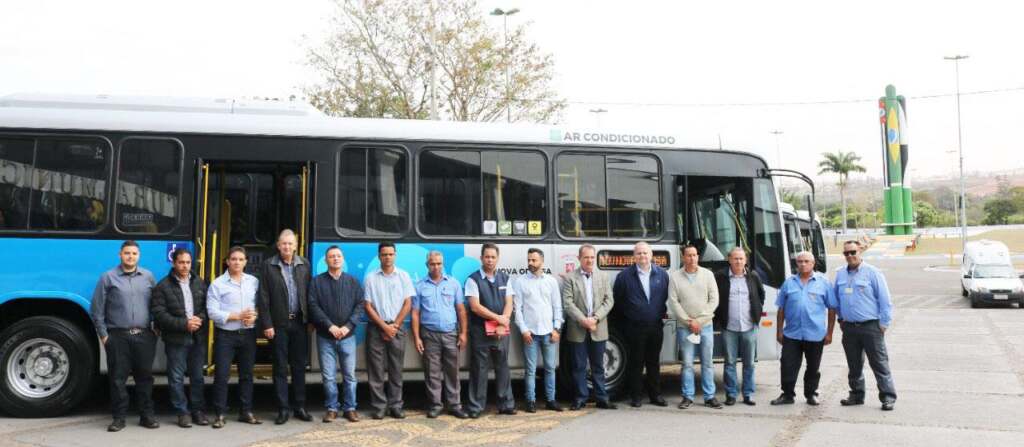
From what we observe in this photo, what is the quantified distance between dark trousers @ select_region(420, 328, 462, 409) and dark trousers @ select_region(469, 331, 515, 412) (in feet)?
0.57

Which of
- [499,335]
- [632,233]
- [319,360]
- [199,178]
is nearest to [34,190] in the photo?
[199,178]

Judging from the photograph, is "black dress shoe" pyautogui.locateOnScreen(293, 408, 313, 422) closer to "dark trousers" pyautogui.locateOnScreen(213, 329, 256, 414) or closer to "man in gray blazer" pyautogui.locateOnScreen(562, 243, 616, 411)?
"dark trousers" pyautogui.locateOnScreen(213, 329, 256, 414)

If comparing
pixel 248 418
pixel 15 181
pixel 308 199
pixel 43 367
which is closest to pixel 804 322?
Result: pixel 308 199

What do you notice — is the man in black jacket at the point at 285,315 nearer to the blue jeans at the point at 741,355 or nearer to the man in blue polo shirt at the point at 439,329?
the man in blue polo shirt at the point at 439,329

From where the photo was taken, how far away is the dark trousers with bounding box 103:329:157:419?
7.96 metres

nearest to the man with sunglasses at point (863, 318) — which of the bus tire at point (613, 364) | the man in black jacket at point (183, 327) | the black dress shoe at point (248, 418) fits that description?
the bus tire at point (613, 364)

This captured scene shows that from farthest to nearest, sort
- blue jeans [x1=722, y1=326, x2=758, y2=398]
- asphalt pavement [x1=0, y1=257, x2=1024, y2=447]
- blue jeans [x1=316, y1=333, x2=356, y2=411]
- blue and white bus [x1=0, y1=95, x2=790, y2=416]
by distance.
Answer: blue jeans [x1=722, y1=326, x2=758, y2=398]
blue and white bus [x1=0, y1=95, x2=790, y2=416]
blue jeans [x1=316, y1=333, x2=356, y2=411]
asphalt pavement [x1=0, y1=257, x2=1024, y2=447]

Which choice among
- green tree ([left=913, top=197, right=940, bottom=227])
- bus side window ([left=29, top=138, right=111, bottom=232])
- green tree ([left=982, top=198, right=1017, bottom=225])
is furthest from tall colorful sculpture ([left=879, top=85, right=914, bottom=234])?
green tree ([left=982, top=198, right=1017, bottom=225])

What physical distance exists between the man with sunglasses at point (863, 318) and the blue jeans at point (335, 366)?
5.26 metres

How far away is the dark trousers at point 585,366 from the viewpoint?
912 cm

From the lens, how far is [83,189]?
340 inches

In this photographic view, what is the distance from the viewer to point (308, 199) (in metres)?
8.95

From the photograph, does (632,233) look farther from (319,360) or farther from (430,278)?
(319,360)

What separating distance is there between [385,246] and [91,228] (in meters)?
3.01
